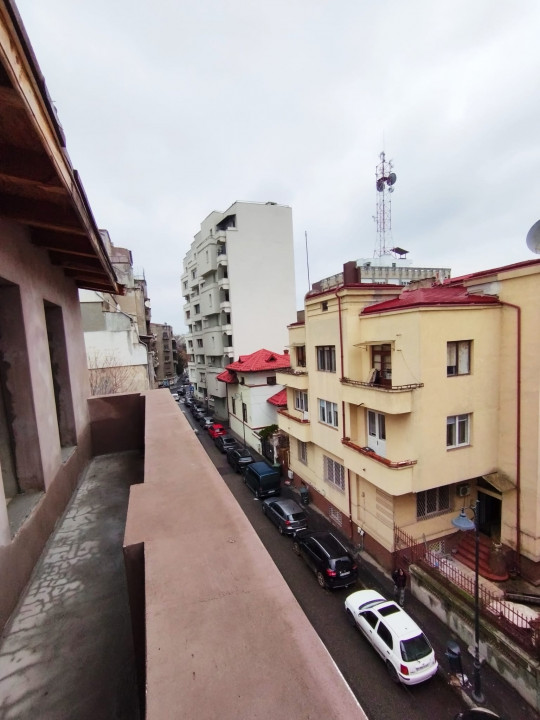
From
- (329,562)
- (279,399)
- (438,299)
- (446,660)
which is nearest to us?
(446,660)

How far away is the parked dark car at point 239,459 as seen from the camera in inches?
901

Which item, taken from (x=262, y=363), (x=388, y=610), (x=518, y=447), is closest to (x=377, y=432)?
(x=518, y=447)

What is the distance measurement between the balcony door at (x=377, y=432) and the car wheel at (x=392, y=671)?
5508 mm

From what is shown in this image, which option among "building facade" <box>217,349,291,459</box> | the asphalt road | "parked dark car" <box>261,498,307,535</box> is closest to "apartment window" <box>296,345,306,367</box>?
"building facade" <box>217,349,291,459</box>

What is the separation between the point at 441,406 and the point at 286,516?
820cm

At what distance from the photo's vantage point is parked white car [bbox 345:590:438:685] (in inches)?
343

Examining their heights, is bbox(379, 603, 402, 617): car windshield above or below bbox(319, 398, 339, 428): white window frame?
below

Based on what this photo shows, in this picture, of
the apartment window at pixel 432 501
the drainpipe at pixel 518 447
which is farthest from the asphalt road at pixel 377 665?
the drainpipe at pixel 518 447

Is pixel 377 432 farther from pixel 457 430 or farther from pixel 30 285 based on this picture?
pixel 30 285

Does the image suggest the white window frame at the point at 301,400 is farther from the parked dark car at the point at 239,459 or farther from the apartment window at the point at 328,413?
the parked dark car at the point at 239,459

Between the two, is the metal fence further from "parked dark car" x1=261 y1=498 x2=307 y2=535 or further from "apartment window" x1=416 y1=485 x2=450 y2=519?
"parked dark car" x1=261 y1=498 x2=307 y2=535

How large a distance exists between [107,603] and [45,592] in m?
0.48

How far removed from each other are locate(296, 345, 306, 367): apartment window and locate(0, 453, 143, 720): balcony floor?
51.1ft

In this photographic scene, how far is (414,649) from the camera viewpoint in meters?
8.88
